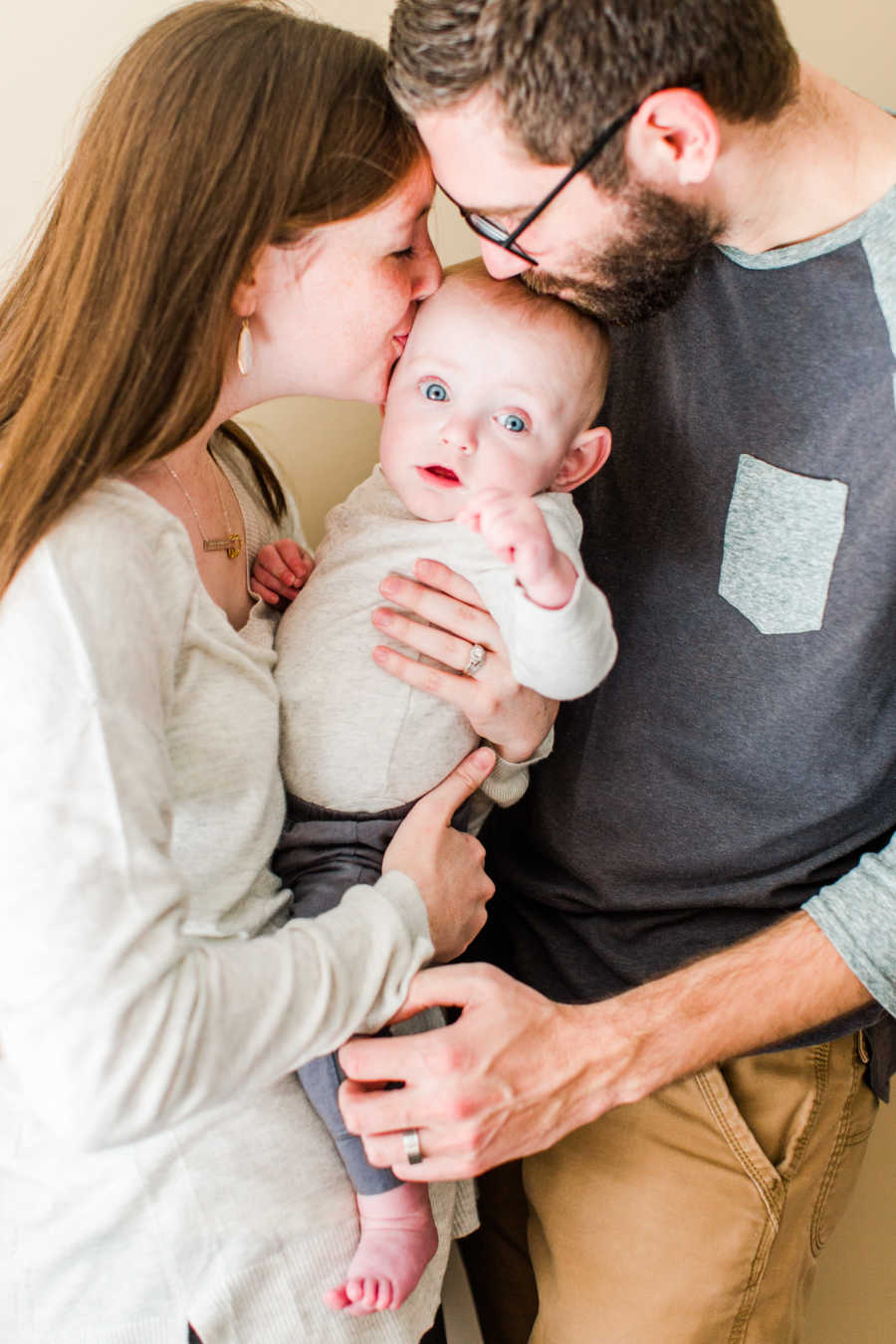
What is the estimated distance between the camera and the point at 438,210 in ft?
6.12

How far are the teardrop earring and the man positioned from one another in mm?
296

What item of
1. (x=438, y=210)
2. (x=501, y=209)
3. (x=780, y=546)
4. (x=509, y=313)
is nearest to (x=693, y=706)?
(x=780, y=546)

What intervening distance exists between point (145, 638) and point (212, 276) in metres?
0.37

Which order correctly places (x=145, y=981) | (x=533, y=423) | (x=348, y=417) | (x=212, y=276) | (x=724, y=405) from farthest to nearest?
1. (x=348, y=417)
2. (x=724, y=405)
3. (x=533, y=423)
4. (x=212, y=276)
5. (x=145, y=981)

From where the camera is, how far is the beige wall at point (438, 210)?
1.53m

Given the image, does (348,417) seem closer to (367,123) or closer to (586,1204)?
(367,123)

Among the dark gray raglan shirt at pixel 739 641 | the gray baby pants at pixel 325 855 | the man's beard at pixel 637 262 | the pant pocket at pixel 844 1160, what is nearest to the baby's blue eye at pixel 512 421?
the man's beard at pixel 637 262

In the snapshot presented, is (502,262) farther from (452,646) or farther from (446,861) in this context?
(446,861)

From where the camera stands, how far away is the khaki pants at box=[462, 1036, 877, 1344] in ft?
4.89

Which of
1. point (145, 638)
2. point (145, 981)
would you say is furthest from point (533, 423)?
point (145, 981)

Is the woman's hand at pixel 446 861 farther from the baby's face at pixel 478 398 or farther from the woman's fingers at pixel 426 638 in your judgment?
the baby's face at pixel 478 398

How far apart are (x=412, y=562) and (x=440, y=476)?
11 centimetres

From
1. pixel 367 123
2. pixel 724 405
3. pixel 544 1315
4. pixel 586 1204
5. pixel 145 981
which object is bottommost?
pixel 544 1315

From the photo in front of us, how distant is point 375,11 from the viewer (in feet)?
5.61
